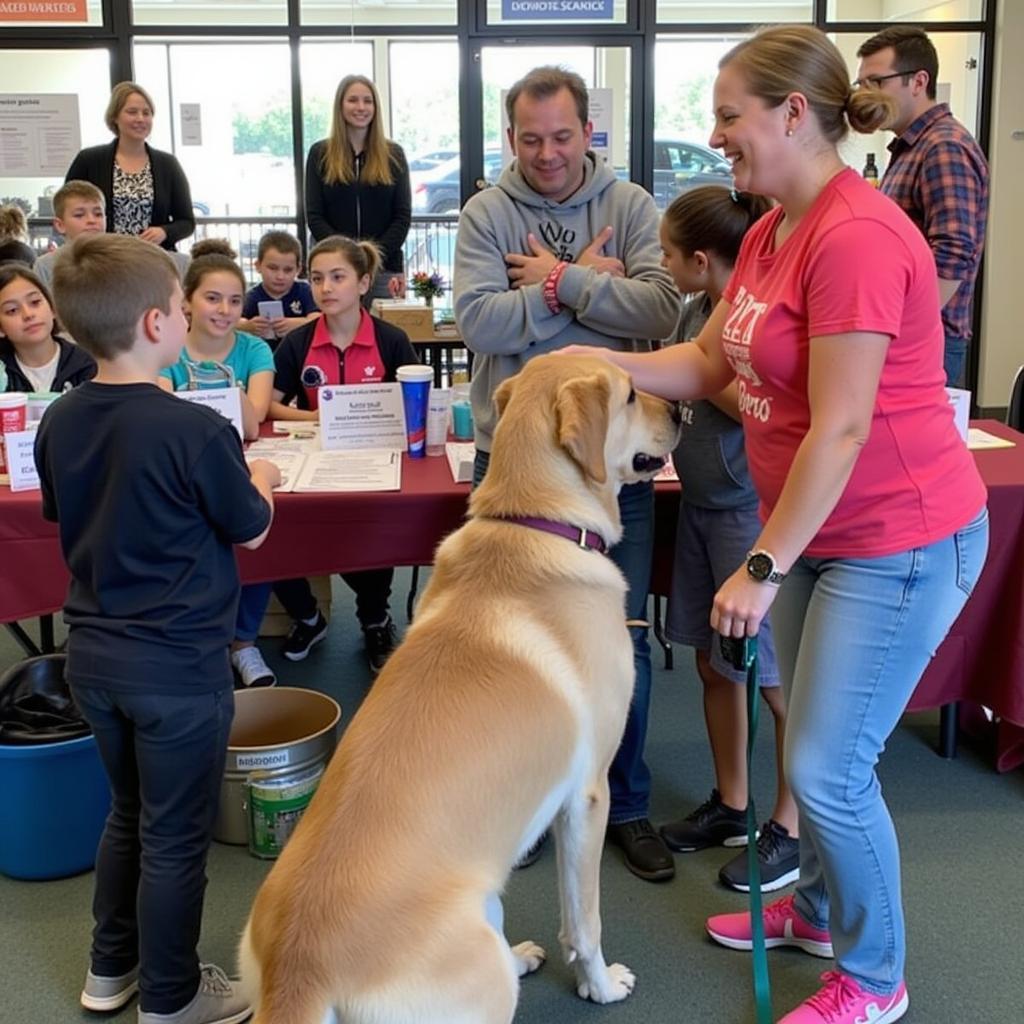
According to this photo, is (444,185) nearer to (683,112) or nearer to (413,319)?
(683,112)

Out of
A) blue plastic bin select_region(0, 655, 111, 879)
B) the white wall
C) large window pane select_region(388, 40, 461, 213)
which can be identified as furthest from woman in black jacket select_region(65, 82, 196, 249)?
the white wall

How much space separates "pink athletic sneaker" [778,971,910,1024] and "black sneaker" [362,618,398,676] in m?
1.99

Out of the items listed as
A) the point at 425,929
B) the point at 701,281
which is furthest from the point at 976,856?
the point at 425,929

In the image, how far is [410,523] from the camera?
8.73ft

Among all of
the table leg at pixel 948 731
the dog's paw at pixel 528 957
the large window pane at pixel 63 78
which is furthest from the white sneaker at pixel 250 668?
the large window pane at pixel 63 78

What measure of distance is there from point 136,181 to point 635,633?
428 centimetres

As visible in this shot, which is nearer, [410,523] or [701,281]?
[701,281]

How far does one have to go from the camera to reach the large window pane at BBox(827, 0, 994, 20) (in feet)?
25.4

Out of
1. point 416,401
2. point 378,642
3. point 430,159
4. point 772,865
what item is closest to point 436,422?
point 416,401

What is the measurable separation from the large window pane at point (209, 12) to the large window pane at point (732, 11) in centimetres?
260

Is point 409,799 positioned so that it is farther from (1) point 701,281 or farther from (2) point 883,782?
(2) point 883,782

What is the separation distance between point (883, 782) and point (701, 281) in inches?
56.7

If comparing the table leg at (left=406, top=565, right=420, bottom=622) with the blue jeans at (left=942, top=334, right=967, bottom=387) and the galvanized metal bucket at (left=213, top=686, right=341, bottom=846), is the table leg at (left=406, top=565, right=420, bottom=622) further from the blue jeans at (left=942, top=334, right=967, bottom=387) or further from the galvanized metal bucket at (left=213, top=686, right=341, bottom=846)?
the blue jeans at (left=942, top=334, right=967, bottom=387)

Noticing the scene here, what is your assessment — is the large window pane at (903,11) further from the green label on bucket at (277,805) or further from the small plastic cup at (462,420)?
the green label on bucket at (277,805)
